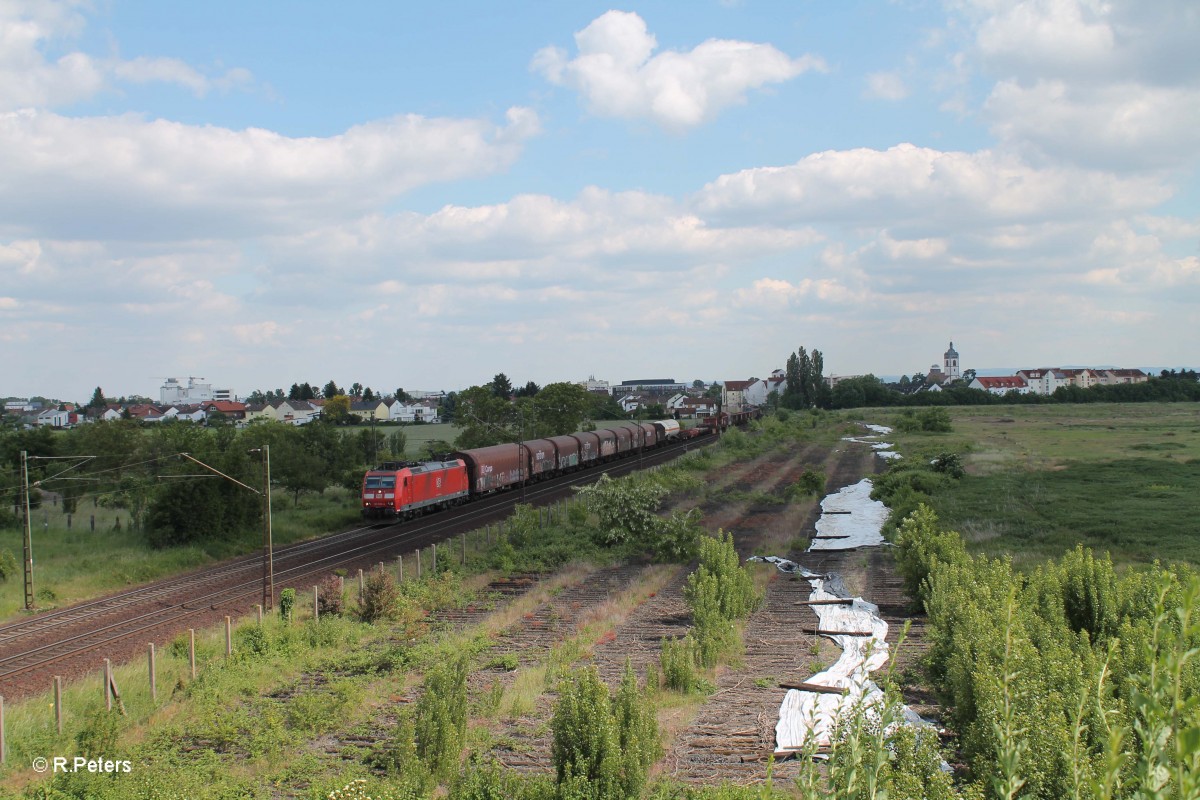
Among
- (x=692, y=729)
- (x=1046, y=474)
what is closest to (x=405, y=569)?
(x=692, y=729)

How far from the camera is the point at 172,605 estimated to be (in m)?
24.5

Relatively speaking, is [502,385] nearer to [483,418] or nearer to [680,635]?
[483,418]

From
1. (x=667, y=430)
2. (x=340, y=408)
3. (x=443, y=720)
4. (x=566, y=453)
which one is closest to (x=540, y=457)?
(x=566, y=453)

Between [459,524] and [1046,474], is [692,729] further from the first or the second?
[1046,474]

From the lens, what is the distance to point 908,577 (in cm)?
2127

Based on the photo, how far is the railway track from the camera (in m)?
19.3

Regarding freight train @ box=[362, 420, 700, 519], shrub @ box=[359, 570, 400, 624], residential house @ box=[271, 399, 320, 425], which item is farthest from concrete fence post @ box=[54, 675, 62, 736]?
residential house @ box=[271, 399, 320, 425]

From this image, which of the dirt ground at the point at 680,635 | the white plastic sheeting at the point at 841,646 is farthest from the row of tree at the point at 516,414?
the dirt ground at the point at 680,635

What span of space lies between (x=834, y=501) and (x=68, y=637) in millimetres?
34122

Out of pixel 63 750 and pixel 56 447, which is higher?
pixel 56 447

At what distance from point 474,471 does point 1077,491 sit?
1244 inches

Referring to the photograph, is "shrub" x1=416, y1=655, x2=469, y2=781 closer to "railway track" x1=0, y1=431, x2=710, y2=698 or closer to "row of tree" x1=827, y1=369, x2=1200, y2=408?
"railway track" x1=0, y1=431, x2=710, y2=698

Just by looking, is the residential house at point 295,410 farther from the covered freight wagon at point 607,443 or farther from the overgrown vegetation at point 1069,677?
the overgrown vegetation at point 1069,677

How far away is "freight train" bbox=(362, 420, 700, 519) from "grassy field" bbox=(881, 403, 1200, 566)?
2392 cm
